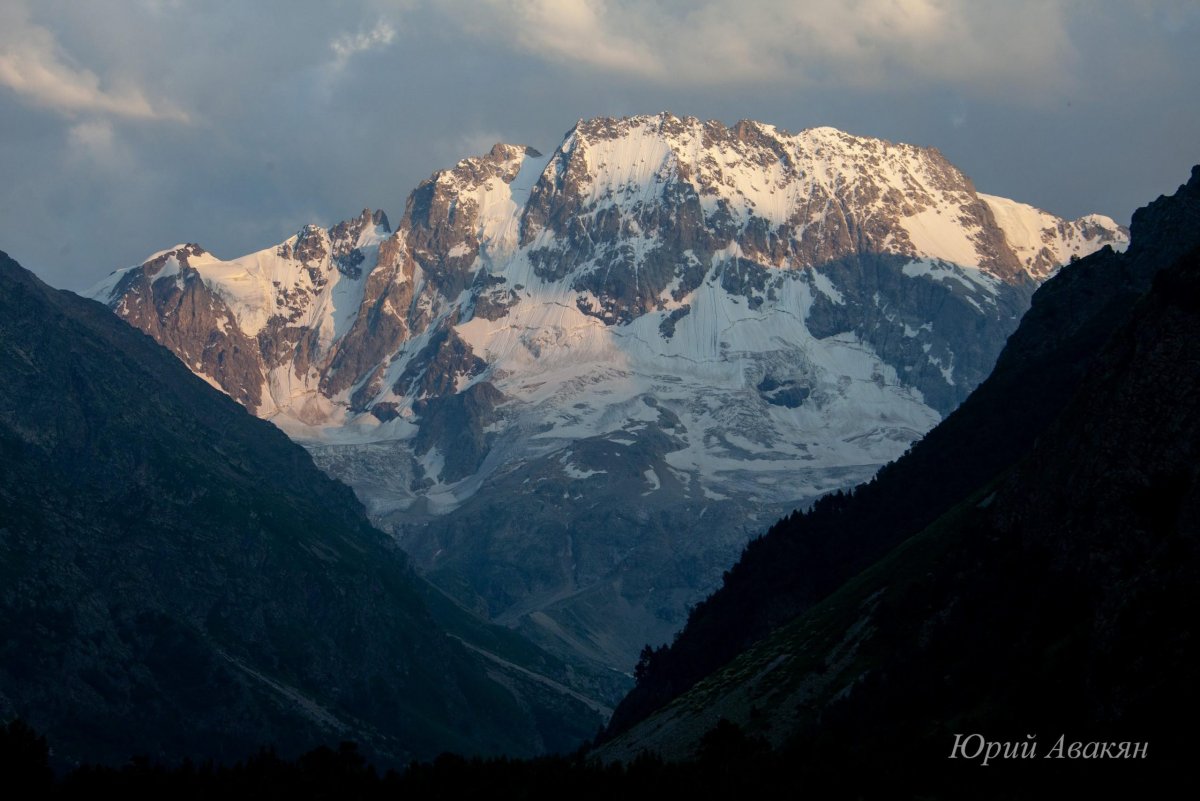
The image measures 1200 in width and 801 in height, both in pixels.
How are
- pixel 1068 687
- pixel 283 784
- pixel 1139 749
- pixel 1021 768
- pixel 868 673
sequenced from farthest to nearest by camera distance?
pixel 868 673 → pixel 283 784 → pixel 1068 687 → pixel 1021 768 → pixel 1139 749

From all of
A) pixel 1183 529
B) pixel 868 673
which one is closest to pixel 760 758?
pixel 868 673

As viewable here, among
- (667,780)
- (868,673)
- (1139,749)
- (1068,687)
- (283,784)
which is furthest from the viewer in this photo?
(868,673)

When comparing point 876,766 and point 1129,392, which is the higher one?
point 1129,392

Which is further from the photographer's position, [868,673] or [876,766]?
[868,673]

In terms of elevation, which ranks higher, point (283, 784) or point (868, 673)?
point (868, 673)

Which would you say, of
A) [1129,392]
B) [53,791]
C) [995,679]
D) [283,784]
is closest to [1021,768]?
[995,679]

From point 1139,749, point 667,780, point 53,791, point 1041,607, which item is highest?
point 1041,607

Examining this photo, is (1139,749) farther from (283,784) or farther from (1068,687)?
(283,784)

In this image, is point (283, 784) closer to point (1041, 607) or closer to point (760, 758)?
point (760, 758)

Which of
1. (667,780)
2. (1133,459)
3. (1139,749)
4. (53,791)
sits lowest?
(53,791)
